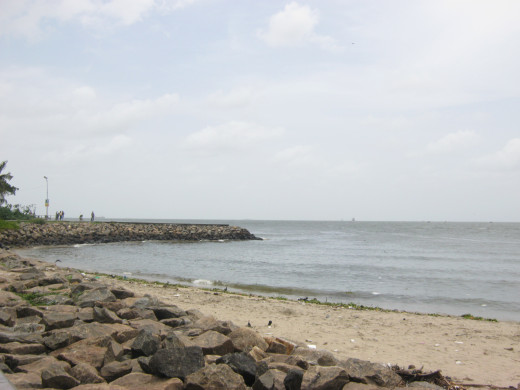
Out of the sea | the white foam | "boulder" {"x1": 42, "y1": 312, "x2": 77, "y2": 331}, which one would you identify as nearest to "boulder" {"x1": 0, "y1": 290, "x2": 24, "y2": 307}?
"boulder" {"x1": 42, "y1": 312, "x2": 77, "y2": 331}

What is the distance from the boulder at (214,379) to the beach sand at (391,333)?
3045mm

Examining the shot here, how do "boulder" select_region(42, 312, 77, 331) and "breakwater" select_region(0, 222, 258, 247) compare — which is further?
"breakwater" select_region(0, 222, 258, 247)

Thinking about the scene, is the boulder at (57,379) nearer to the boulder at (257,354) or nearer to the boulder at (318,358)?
the boulder at (257,354)

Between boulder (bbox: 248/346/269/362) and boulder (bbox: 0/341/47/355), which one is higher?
boulder (bbox: 0/341/47/355)

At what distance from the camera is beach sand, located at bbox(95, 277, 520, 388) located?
278 inches

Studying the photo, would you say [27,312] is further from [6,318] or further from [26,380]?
[26,380]

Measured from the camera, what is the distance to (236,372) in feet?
15.8

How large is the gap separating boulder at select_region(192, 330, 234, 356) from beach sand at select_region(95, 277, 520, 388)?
7.67 ft

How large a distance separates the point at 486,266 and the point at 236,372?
23988 millimetres

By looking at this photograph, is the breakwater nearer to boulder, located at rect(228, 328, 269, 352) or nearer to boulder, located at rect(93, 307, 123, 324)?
boulder, located at rect(93, 307, 123, 324)

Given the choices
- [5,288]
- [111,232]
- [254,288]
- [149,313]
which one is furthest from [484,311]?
[111,232]

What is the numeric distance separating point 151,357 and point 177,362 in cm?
31

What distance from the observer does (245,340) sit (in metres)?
5.84

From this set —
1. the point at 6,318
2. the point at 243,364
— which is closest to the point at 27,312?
the point at 6,318
